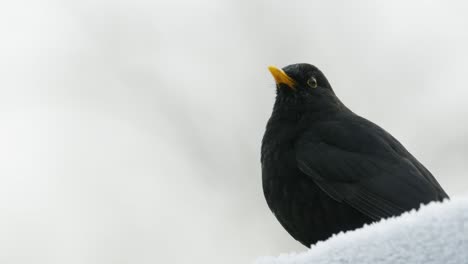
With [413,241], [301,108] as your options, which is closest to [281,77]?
[301,108]

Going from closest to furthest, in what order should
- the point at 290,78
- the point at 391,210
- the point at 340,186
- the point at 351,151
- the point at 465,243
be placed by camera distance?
the point at 465,243 < the point at 391,210 < the point at 340,186 < the point at 351,151 < the point at 290,78

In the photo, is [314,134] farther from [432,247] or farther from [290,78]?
[432,247]

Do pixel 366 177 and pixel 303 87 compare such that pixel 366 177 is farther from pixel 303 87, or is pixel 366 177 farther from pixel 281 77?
pixel 281 77

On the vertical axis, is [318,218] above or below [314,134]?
below

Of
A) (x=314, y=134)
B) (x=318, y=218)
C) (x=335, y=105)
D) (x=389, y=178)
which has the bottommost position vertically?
(x=318, y=218)

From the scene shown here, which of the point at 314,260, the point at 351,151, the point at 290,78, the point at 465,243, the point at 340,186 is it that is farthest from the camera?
the point at 290,78

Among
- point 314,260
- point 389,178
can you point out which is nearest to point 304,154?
point 389,178

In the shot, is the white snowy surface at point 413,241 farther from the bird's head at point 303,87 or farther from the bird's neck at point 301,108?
the bird's head at point 303,87

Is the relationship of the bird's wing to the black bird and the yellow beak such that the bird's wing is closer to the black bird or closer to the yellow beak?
the black bird

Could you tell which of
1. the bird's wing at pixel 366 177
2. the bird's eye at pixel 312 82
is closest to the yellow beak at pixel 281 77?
the bird's eye at pixel 312 82
